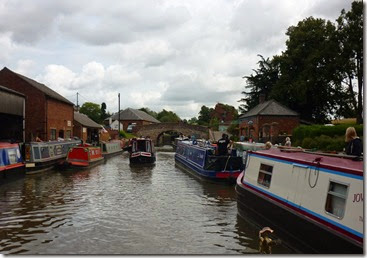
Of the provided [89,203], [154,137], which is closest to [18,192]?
[89,203]

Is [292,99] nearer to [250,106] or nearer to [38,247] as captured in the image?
[250,106]

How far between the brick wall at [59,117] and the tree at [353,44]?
21635mm

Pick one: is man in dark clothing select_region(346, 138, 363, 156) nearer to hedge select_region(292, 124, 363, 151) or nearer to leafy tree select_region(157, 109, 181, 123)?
hedge select_region(292, 124, 363, 151)

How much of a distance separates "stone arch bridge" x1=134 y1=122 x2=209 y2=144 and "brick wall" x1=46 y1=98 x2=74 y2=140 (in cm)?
2154

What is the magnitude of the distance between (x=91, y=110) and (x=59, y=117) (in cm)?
4863

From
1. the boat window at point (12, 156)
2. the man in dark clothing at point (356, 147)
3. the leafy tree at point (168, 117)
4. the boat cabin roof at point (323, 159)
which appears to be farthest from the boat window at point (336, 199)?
the leafy tree at point (168, 117)

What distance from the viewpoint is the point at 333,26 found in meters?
32.5

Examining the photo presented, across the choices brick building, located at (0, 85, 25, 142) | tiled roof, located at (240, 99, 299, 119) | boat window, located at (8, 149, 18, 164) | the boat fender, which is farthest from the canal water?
tiled roof, located at (240, 99, 299, 119)

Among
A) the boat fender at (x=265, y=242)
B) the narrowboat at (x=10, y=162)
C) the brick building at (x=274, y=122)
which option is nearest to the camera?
the boat fender at (x=265, y=242)

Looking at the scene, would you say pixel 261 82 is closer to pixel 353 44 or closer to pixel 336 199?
pixel 353 44

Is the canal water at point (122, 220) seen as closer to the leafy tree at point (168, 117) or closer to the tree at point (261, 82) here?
the tree at point (261, 82)

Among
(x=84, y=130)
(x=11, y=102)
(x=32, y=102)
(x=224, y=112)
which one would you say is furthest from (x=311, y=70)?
(x=224, y=112)

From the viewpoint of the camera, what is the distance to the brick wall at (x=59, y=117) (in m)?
28.3

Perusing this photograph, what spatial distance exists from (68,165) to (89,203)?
10.1 metres
